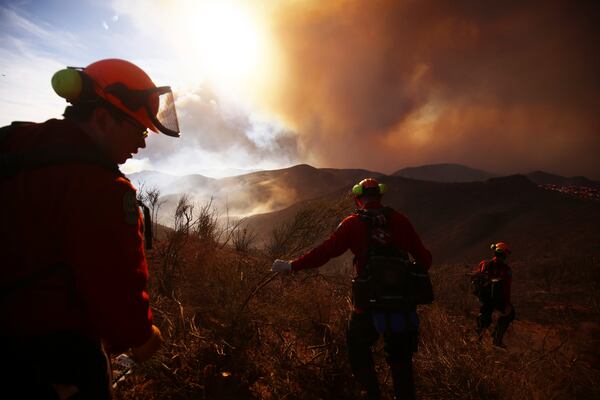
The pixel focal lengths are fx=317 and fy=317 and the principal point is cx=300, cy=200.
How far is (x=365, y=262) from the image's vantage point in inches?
114

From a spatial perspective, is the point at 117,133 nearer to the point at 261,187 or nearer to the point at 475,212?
the point at 475,212

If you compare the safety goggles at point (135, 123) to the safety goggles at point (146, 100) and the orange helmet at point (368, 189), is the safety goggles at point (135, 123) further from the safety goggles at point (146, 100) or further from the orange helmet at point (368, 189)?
the orange helmet at point (368, 189)

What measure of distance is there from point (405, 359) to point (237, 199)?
9080cm

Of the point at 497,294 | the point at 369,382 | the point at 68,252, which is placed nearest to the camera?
the point at 68,252

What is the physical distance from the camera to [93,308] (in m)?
1.01

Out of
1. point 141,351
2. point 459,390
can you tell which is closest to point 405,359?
point 459,390

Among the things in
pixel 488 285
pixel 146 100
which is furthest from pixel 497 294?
pixel 146 100

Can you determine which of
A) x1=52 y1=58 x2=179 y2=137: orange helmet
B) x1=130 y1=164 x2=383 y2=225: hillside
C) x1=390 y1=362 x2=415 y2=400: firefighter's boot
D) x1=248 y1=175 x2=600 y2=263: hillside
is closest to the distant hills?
x1=248 y1=175 x2=600 y2=263: hillside

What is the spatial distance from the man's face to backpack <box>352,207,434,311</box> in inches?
82.6

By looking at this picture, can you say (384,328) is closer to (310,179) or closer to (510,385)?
(510,385)

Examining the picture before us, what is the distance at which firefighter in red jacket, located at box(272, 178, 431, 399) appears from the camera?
8.87ft

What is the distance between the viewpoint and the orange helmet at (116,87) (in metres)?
1.26

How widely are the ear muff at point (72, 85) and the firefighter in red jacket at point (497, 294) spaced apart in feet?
24.1

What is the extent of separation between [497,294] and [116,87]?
7.50m
